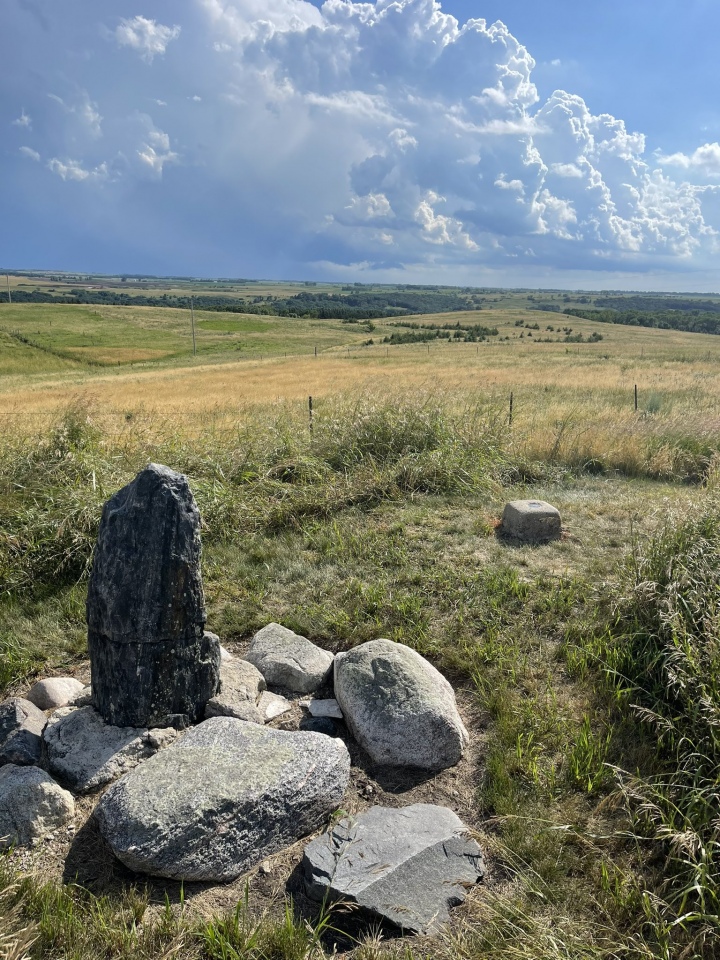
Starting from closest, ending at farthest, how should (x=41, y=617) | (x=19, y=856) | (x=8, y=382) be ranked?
(x=19, y=856) → (x=41, y=617) → (x=8, y=382)

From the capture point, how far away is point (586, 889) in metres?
3.10

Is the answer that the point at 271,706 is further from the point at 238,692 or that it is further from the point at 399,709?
the point at 399,709

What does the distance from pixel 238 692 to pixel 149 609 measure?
3.11ft

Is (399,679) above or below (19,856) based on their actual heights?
→ above

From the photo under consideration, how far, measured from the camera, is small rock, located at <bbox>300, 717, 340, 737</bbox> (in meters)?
4.43

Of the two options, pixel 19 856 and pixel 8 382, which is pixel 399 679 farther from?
pixel 8 382

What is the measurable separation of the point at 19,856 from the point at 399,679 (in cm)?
236

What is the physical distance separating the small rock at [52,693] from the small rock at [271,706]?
4.62 feet

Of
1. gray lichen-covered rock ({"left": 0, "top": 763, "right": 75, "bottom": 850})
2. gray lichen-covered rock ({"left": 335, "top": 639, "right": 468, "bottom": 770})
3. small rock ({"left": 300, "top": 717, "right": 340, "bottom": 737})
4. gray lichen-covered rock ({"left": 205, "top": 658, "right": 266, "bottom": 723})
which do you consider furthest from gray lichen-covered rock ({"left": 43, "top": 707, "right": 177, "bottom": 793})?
gray lichen-covered rock ({"left": 335, "top": 639, "right": 468, "bottom": 770})

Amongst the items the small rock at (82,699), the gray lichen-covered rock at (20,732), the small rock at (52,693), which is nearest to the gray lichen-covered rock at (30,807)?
the gray lichen-covered rock at (20,732)

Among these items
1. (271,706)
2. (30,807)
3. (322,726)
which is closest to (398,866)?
(322,726)

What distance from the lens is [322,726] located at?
14.6ft

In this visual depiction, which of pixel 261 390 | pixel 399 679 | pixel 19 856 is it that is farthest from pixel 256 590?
pixel 261 390

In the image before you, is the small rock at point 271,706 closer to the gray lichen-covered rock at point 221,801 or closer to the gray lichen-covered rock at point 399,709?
the gray lichen-covered rock at point 399,709
